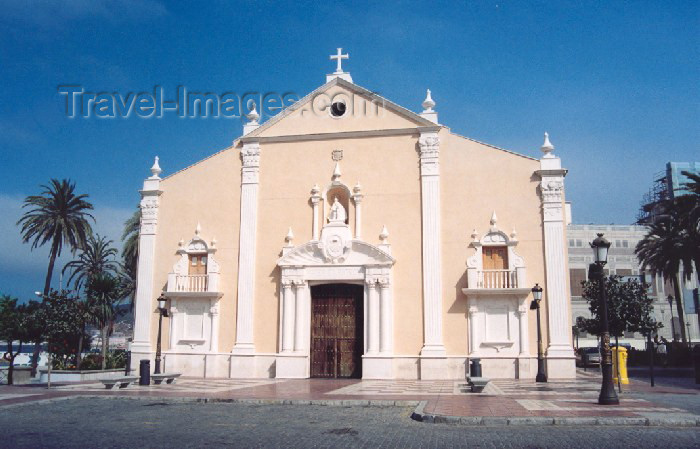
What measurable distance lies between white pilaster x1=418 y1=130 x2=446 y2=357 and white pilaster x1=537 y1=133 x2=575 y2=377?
13.4 feet

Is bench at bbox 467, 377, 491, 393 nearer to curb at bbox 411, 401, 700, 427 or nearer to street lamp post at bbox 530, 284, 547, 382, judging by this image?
street lamp post at bbox 530, 284, 547, 382

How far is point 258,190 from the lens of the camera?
91.5ft

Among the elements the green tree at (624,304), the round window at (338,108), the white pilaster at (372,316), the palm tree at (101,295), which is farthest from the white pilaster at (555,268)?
the palm tree at (101,295)

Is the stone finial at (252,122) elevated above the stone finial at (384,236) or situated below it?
above

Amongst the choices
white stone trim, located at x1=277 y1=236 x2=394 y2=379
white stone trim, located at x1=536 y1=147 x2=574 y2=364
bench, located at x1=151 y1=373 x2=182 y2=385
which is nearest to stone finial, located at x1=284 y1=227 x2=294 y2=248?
white stone trim, located at x1=277 y1=236 x2=394 y2=379

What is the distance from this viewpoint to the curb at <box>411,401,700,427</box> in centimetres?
1185

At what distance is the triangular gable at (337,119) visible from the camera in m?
27.3

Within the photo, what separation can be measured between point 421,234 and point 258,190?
729 centimetres

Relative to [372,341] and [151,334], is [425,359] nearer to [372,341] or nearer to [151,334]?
[372,341]

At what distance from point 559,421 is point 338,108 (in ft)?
61.4

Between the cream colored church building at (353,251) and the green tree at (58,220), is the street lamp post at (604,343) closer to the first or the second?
the cream colored church building at (353,251)

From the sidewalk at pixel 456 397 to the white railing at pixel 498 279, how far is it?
3.60 m

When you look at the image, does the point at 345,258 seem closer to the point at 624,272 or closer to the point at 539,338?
the point at 539,338

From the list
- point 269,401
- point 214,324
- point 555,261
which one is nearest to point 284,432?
point 269,401
